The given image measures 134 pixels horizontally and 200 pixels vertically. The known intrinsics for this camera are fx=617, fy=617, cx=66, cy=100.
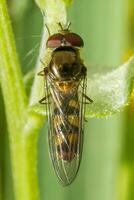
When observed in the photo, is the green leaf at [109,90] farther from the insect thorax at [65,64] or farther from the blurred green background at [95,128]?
the blurred green background at [95,128]

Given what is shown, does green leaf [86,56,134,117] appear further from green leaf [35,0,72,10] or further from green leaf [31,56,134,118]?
green leaf [35,0,72,10]

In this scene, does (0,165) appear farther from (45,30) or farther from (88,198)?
(45,30)

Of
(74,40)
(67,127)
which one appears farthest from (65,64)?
(67,127)

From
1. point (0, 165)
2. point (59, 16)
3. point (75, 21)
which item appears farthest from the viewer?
point (75, 21)

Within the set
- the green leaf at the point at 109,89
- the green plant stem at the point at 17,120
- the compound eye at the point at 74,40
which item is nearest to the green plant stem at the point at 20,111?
the green plant stem at the point at 17,120

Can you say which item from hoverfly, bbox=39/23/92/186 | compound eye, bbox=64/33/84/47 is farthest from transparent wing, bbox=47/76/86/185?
compound eye, bbox=64/33/84/47

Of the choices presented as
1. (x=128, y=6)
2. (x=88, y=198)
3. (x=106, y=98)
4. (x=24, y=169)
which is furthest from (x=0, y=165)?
(x=128, y=6)
